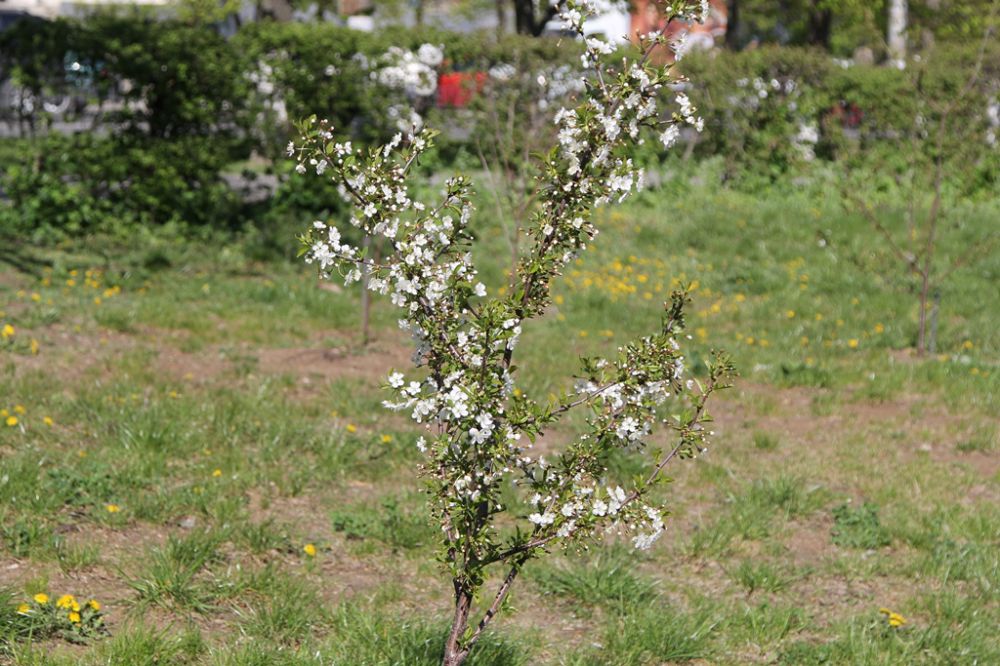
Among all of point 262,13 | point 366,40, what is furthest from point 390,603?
point 262,13

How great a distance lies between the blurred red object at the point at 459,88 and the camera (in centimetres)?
1386

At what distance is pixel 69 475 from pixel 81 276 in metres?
4.42

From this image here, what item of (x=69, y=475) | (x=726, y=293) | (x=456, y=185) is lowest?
(x=726, y=293)

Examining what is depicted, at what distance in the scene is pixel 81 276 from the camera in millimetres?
9492

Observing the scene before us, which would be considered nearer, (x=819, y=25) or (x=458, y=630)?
(x=458, y=630)

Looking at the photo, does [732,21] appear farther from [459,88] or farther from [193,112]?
[193,112]

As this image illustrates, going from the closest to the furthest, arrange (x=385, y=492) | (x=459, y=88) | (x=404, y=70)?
(x=385, y=492)
(x=404, y=70)
(x=459, y=88)

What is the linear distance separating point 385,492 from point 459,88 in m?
8.93

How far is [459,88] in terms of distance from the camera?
14.0 metres

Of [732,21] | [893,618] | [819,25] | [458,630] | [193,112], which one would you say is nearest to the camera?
[458,630]

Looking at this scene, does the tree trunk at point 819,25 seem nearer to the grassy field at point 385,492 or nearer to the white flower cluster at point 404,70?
the white flower cluster at point 404,70

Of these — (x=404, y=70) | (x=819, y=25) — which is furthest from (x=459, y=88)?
(x=819, y=25)

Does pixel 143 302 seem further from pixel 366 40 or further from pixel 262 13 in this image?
pixel 262 13

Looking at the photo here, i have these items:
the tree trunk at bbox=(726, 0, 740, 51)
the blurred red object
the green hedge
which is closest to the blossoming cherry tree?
the green hedge
